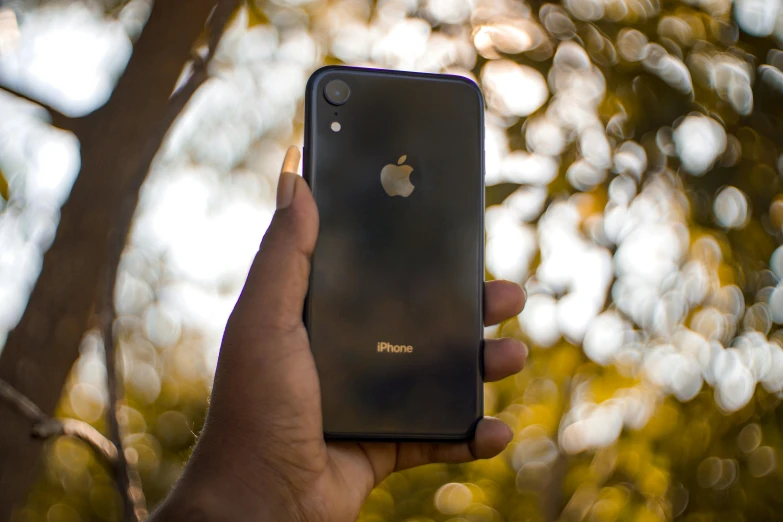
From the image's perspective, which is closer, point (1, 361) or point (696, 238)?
point (1, 361)

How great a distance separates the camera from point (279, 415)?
1.58m

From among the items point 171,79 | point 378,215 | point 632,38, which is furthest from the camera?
point 632,38

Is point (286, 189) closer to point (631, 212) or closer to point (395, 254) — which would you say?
point (395, 254)

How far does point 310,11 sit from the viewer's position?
3367mm

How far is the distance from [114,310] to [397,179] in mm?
775

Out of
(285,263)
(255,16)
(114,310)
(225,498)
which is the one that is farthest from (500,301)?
(255,16)

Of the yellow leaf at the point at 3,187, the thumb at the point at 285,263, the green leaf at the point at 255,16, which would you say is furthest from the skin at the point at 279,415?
the green leaf at the point at 255,16

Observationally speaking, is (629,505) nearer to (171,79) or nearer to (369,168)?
(369,168)

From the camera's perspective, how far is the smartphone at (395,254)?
5.56 ft

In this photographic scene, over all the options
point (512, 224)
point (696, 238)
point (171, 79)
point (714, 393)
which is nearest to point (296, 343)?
point (171, 79)

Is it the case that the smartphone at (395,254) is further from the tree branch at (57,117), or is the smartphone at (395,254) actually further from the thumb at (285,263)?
the tree branch at (57,117)

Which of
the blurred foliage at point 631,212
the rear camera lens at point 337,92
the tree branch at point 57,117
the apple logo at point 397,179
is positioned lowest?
the blurred foliage at point 631,212

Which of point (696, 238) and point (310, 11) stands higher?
point (310, 11)

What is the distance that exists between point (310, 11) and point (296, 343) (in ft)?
7.35
